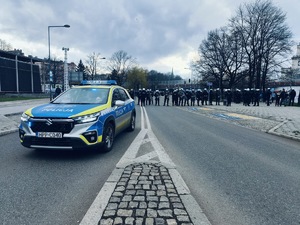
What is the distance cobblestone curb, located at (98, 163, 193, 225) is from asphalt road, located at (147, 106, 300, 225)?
399 millimetres

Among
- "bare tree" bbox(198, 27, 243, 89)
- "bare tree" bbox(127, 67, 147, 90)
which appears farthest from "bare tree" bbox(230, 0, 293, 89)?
"bare tree" bbox(127, 67, 147, 90)

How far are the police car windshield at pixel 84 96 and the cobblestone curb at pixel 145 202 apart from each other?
2785 millimetres

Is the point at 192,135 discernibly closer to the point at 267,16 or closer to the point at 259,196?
the point at 259,196

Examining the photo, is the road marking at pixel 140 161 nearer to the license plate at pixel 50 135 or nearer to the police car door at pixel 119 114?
the police car door at pixel 119 114

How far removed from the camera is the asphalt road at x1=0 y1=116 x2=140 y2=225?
3.10 m

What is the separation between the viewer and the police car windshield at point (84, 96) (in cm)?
666

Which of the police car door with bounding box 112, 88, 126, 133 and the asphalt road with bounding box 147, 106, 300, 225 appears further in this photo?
the police car door with bounding box 112, 88, 126, 133

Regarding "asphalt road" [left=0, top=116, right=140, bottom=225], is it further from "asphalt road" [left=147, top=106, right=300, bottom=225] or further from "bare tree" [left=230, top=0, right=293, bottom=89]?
"bare tree" [left=230, top=0, right=293, bottom=89]

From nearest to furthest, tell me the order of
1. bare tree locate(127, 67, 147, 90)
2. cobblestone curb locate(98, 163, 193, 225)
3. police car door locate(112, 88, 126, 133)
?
cobblestone curb locate(98, 163, 193, 225), police car door locate(112, 88, 126, 133), bare tree locate(127, 67, 147, 90)

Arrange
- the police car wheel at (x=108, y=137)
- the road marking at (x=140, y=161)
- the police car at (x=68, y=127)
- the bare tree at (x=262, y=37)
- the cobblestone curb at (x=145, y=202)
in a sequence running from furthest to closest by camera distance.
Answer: the bare tree at (x=262, y=37), the police car wheel at (x=108, y=137), the police car at (x=68, y=127), the road marking at (x=140, y=161), the cobblestone curb at (x=145, y=202)

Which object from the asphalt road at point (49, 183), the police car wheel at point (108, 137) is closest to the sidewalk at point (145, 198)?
the asphalt road at point (49, 183)

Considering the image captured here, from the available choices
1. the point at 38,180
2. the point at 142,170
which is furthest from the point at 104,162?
the point at 38,180

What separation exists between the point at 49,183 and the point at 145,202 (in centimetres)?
184

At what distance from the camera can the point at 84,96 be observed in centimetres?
697
